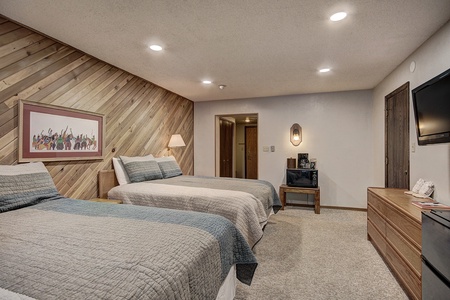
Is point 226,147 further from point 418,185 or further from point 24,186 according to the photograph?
point 24,186

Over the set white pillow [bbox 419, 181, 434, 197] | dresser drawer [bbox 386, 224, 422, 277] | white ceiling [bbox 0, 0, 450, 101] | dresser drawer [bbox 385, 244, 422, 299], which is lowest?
dresser drawer [bbox 385, 244, 422, 299]

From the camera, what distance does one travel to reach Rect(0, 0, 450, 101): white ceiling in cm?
194

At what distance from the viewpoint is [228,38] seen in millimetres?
2484

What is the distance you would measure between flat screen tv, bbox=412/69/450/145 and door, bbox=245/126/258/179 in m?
6.03

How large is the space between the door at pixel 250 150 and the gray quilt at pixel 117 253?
6.58 meters

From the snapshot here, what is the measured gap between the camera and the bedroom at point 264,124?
7.64ft

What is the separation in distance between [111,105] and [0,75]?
132 cm

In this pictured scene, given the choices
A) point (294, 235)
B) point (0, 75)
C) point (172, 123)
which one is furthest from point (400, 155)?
point (0, 75)

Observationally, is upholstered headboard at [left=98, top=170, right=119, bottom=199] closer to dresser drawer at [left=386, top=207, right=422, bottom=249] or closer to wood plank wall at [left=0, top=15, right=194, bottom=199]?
wood plank wall at [left=0, top=15, right=194, bottom=199]

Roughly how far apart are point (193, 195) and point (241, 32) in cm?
181

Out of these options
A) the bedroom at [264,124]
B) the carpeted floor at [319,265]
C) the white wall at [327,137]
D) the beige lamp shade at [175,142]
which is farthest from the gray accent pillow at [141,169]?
the white wall at [327,137]

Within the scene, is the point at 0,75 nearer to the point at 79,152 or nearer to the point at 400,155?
the point at 79,152

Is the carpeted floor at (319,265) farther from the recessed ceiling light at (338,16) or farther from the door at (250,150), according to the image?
the door at (250,150)

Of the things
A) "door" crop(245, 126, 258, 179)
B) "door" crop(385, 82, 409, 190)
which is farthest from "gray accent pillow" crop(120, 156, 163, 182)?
"door" crop(245, 126, 258, 179)
